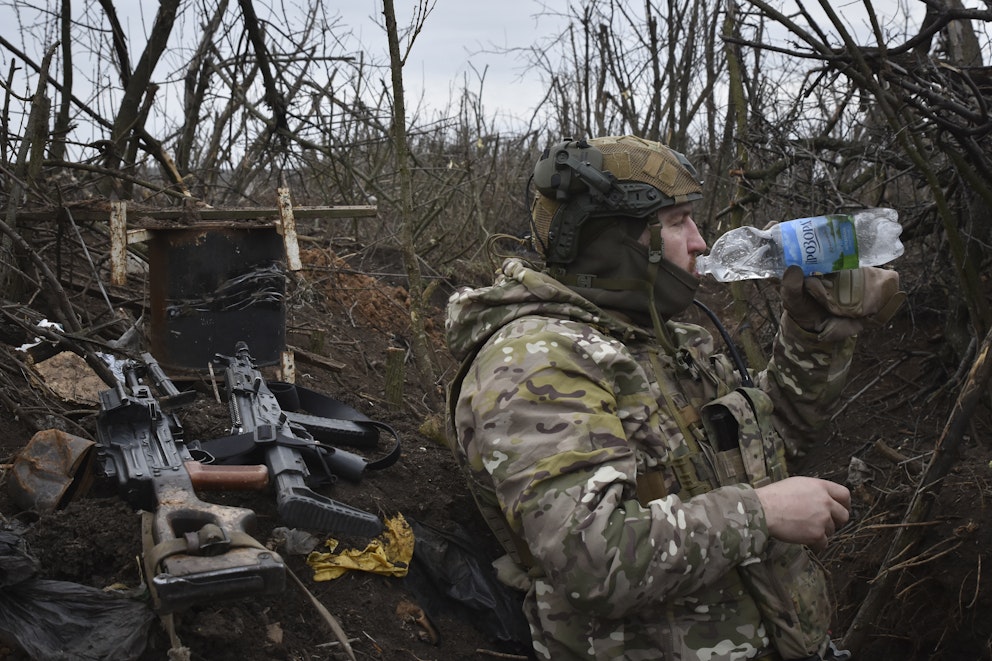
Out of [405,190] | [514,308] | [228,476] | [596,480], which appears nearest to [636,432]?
[596,480]

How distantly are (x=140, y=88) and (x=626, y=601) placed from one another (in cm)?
523

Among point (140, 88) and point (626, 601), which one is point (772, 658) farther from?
point (140, 88)

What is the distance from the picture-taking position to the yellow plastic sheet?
9.03ft

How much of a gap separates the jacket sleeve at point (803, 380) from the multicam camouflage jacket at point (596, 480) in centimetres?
33

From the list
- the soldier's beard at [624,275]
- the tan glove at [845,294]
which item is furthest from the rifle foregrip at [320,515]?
the tan glove at [845,294]

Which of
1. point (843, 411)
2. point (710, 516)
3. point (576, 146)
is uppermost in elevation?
point (576, 146)

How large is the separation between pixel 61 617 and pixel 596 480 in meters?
1.24

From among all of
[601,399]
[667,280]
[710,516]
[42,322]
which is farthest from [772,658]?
[42,322]

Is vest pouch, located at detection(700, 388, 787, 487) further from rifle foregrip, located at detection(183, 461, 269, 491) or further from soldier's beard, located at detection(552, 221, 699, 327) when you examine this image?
rifle foregrip, located at detection(183, 461, 269, 491)

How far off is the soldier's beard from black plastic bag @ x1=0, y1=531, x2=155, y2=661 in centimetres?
136

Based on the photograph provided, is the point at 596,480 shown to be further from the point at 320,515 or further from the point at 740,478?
the point at 320,515

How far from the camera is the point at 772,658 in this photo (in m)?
2.40

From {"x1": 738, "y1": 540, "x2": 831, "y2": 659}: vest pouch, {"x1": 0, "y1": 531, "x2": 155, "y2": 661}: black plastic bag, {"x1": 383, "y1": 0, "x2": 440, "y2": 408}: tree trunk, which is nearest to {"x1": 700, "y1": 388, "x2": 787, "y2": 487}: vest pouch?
{"x1": 738, "y1": 540, "x2": 831, "y2": 659}: vest pouch

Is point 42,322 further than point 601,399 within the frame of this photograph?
Yes
